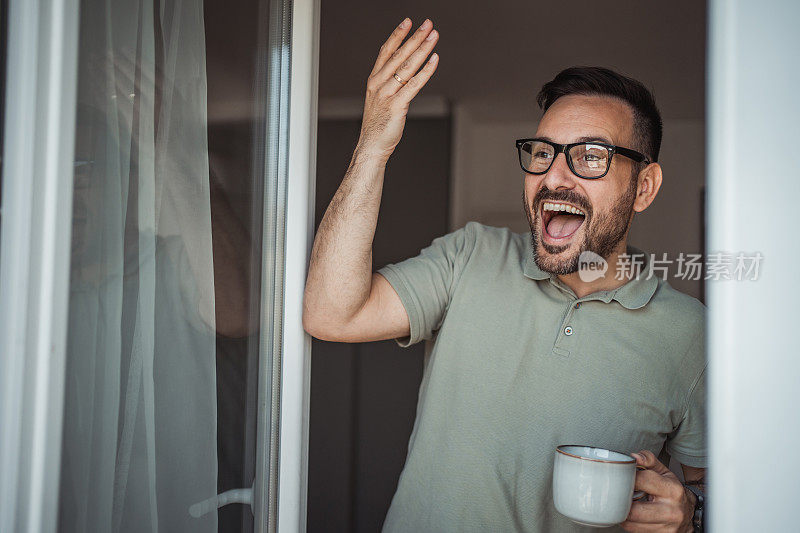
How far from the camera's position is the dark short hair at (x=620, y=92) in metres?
1.56

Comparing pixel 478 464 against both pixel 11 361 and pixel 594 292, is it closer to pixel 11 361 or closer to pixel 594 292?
pixel 594 292

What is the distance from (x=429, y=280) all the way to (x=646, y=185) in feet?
1.85

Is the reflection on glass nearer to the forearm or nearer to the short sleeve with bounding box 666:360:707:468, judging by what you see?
the forearm

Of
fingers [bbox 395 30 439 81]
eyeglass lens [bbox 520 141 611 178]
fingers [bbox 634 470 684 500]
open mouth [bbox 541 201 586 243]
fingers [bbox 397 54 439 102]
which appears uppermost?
fingers [bbox 395 30 439 81]

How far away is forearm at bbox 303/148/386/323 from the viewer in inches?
48.4

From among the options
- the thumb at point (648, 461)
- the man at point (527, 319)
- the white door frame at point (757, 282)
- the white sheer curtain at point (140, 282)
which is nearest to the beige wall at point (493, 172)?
the man at point (527, 319)

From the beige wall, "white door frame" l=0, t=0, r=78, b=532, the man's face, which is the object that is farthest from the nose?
the beige wall

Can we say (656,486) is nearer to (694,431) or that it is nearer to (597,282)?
(694,431)

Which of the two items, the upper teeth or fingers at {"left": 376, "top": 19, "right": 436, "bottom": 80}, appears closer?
fingers at {"left": 376, "top": 19, "right": 436, "bottom": 80}

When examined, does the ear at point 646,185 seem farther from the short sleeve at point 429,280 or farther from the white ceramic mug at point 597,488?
the white ceramic mug at point 597,488

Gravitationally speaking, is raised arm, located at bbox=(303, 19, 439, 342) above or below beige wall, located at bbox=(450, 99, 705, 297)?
below

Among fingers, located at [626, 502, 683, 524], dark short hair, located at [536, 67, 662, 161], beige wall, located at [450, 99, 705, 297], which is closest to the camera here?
fingers, located at [626, 502, 683, 524]

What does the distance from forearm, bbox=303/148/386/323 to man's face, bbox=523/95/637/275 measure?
0.40 meters

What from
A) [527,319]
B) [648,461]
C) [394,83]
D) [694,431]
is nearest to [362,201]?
[394,83]
